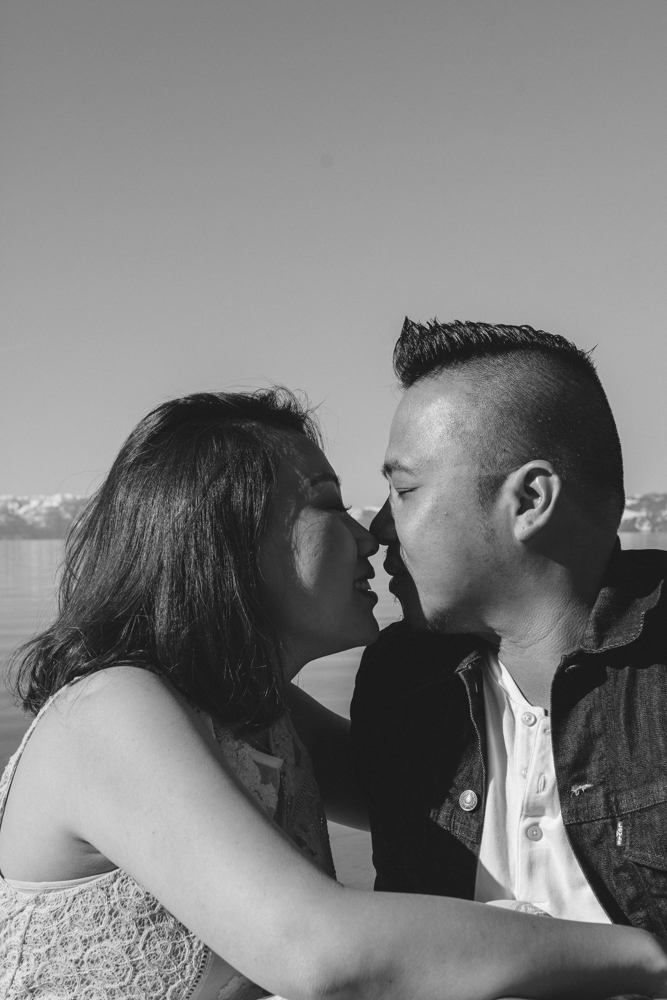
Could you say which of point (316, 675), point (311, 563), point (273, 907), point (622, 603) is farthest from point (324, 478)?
point (316, 675)

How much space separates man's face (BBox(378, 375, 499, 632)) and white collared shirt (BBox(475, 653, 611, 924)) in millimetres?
275

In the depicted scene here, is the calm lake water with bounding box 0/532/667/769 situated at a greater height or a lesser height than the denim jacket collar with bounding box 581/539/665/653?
lesser

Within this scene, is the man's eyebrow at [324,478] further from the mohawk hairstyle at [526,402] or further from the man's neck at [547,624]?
the man's neck at [547,624]

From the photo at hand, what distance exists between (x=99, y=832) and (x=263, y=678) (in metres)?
0.51

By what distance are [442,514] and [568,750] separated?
59 centimetres

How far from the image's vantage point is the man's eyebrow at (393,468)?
2381 mm

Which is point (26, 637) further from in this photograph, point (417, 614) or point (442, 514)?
point (442, 514)

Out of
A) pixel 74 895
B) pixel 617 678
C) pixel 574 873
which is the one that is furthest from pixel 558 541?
pixel 74 895

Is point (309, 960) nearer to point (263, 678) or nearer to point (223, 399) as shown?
point (263, 678)

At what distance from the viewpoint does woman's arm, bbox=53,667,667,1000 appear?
1.51 m

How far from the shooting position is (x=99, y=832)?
1.68 metres

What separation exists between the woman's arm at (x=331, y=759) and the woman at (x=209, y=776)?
0.33 meters

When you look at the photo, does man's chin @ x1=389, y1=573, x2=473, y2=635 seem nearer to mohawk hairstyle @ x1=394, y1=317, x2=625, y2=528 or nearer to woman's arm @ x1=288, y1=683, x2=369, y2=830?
mohawk hairstyle @ x1=394, y1=317, x2=625, y2=528

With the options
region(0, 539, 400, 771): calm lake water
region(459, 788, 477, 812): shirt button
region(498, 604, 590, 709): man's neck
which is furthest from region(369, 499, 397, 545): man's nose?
region(0, 539, 400, 771): calm lake water
